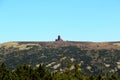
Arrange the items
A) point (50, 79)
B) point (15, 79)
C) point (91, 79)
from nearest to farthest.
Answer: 1. point (15, 79)
2. point (50, 79)
3. point (91, 79)

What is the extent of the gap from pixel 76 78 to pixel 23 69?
2144cm

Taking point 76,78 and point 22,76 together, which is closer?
point 22,76

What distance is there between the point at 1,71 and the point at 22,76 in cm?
755

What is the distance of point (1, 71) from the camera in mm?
116812

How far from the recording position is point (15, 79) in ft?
362

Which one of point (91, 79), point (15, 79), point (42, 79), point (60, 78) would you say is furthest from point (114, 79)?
point (15, 79)

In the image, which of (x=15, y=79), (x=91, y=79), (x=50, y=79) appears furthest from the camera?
(x=91, y=79)

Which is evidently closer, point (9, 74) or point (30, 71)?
point (9, 74)

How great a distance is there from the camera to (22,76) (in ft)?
381

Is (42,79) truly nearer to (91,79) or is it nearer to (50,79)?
(50,79)

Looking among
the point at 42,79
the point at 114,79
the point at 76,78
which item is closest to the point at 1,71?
the point at 42,79

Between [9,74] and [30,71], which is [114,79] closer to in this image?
[30,71]

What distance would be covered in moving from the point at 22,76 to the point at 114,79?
127 ft

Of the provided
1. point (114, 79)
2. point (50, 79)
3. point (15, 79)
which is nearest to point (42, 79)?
point (50, 79)
